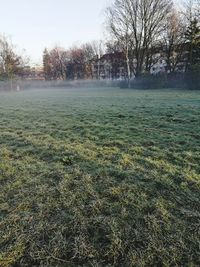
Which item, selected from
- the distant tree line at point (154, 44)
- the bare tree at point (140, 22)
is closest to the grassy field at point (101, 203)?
the distant tree line at point (154, 44)

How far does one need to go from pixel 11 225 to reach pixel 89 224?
0.82 m

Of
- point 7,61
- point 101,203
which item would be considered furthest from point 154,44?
point 101,203

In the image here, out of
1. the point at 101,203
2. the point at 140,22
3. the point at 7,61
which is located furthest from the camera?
the point at 7,61

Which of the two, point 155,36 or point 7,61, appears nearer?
point 155,36

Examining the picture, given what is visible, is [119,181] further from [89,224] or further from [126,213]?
[89,224]

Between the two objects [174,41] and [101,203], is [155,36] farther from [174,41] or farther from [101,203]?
[101,203]

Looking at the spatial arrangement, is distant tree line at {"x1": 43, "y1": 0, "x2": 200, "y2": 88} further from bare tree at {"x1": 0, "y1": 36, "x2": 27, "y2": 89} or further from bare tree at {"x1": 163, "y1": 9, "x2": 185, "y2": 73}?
bare tree at {"x1": 0, "y1": 36, "x2": 27, "y2": 89}

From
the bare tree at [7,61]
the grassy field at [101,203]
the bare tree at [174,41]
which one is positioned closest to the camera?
the grassy field at [101,203]

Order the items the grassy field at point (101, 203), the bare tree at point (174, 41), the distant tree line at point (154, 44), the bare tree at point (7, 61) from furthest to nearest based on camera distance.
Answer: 1. the bare tree at point (7, 61)
2. the bare tree at point (174, 41)
3. the distant tree line at point (154, 44)
4. the grassy field at point (101, 203)

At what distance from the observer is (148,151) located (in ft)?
13.8

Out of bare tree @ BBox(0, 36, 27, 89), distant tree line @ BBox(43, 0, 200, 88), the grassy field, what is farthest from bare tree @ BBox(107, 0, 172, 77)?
the grassy field

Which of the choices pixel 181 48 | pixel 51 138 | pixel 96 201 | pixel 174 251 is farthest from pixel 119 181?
pixel 181 48

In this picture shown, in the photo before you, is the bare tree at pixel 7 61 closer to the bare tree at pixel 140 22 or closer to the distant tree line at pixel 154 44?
the distant tree line at pixel 154 44

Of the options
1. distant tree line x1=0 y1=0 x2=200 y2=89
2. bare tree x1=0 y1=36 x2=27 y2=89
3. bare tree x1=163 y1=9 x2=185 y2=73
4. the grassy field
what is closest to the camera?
the grassy field
